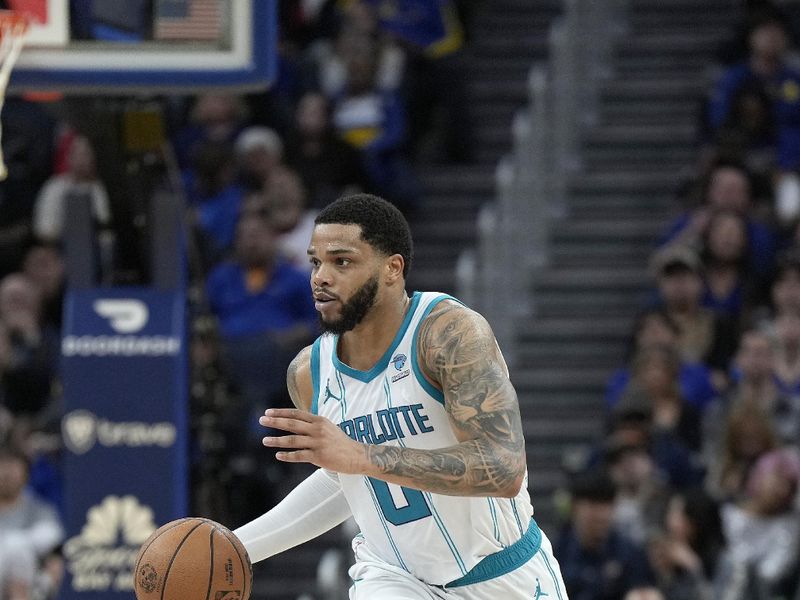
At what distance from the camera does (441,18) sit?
520 inches

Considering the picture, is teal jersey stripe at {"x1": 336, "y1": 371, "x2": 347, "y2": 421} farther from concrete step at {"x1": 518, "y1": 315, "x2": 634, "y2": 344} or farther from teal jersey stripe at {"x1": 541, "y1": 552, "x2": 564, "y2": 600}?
concrete step at {"x1": 518, "y1": 315, "x2": 634, "y2": 344}

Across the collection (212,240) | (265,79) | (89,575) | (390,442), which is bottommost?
(89,575)

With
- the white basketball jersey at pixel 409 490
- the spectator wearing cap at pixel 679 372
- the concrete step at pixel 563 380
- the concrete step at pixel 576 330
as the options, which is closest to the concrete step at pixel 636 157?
the concrete step at pixel 576 330

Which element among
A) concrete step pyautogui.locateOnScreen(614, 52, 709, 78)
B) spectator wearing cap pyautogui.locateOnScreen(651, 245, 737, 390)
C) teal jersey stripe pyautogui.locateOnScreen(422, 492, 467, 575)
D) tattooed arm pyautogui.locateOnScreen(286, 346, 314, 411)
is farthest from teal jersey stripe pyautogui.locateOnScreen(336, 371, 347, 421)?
concrete step pyautogui.locateOnScreen(614, 52, 709, 78)

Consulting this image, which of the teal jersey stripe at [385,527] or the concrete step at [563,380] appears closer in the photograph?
the teal jersey stripe at [385,527]

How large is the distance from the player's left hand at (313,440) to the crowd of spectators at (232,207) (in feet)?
14.5

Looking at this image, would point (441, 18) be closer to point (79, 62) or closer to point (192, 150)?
point (192, 150)

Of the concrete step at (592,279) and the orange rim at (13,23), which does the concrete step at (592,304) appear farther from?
the orange rim at (13,23)

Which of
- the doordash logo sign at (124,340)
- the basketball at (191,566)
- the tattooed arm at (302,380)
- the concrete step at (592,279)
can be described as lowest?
the concrete step at (592,279)

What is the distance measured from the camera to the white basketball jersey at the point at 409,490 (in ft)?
16.8

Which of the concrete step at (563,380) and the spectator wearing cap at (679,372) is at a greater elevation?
the spectator wearing cap at (679,372)

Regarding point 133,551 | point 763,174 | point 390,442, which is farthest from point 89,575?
point 763,174

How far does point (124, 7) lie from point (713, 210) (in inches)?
174

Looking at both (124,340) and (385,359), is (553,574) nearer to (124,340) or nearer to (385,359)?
(385,359)
